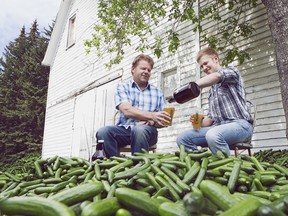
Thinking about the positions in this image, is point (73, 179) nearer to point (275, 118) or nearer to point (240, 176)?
point (240, 176)

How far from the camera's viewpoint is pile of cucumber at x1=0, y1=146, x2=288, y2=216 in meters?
1.26

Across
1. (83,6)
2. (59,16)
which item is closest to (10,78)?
(59,16)

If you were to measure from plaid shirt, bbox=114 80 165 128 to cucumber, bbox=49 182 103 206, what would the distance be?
2.38 m

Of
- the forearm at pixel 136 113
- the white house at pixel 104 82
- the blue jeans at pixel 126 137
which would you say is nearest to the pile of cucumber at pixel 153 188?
the blue jeans at pixel 126 137

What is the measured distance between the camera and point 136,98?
418cm

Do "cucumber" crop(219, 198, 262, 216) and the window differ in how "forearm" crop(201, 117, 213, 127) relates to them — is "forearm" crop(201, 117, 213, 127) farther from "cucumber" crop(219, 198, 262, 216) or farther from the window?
the window

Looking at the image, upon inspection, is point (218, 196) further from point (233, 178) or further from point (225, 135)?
point (225, 135)

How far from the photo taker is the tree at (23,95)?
73.6 feet

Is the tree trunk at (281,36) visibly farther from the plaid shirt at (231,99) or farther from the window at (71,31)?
the window at (71,31)

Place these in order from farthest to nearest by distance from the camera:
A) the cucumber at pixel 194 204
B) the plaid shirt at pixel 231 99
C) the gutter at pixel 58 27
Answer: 1. the gutter at pixel 58 27
2. the plaid shirt at pixel 231 99
3. the cucumber at pixel 194 204

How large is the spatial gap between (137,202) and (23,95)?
24.8 m

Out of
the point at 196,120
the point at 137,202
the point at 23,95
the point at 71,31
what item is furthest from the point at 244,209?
the point at 23,95

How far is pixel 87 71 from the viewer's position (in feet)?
42.2

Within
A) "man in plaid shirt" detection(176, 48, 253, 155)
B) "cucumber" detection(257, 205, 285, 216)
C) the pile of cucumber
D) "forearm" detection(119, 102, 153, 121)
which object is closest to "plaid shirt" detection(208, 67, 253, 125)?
"man in plaid shirt" detection(176, 48, 253, 155)
